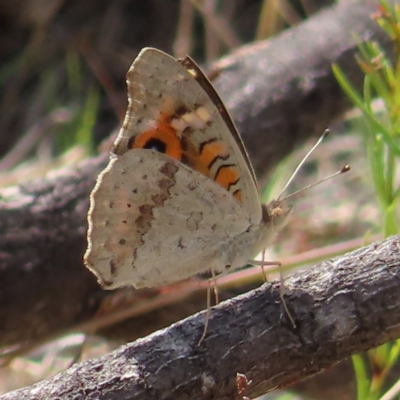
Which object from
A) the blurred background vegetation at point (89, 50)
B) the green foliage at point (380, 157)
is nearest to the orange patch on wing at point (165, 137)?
the green foliage at point (380, 157)

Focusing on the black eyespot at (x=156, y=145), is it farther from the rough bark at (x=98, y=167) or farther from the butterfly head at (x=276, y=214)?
the rough bark at (x=98, y=167)

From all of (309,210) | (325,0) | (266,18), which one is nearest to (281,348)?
(309,210)

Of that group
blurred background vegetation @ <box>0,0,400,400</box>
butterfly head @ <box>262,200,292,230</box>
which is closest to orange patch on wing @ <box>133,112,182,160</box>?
butterfly head @ <box>262,200,292,230</box>

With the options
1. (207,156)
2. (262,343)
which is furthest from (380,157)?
(262,343)

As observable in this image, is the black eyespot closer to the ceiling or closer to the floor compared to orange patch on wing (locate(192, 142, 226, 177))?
closer to the ceiling

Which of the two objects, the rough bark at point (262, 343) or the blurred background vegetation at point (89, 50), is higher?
the blurred background vegetation at point (89, 50)

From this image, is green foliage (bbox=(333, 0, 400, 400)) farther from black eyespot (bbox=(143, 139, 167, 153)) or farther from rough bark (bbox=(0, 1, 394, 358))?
rough bark (bbox=(0, 1, 394, 358))

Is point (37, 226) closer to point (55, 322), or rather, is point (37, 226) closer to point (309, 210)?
point (55, 322)
